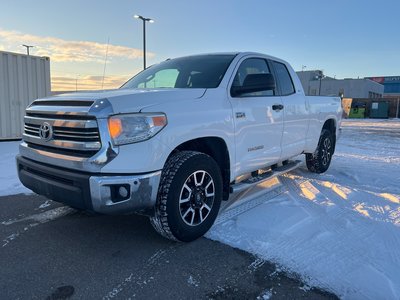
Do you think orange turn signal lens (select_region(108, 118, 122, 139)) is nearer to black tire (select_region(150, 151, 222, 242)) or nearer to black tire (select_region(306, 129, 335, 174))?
black tire (select_region(150, 151, 222, 242))

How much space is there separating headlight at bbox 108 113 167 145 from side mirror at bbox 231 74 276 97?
1.25 metres

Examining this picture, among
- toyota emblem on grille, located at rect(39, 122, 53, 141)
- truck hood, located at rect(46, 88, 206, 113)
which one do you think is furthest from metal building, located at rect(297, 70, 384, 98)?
toyota emblem on grille, located at rect(39, 122, 53, 141)

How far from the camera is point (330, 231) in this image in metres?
3.79

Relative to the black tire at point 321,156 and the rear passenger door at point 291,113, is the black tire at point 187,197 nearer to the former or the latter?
the rear passenger door at point 291,113

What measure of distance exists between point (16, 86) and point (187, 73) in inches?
376

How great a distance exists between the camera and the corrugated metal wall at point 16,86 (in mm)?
11438

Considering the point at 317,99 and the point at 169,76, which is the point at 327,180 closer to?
the point at 317,99

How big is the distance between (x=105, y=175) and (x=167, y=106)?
82 centimetres

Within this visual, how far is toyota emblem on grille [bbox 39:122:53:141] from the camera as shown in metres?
3.23

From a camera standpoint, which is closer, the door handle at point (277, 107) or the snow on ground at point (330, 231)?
the snow on ground at point (330, 231)

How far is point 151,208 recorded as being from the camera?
126 inches

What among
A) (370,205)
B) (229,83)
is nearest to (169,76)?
(229,83)

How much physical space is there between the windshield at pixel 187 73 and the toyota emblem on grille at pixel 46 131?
4.99 feet

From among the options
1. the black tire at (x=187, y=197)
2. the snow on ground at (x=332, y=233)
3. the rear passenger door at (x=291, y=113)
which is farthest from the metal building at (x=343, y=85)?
the black tire at (x=187, y=197)
